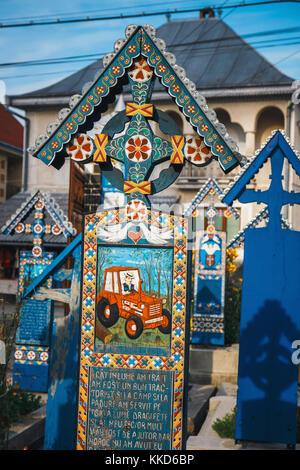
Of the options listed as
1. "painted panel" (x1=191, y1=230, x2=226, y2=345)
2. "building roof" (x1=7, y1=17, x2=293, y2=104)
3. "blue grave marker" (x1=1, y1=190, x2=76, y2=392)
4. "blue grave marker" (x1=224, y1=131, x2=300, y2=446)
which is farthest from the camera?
"building roof" (x1=7, y1=17, x2=293, y2=104)

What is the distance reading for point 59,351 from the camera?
559 cm

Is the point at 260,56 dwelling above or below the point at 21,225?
above

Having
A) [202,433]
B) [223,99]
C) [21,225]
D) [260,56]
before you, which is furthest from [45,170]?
[202,433]

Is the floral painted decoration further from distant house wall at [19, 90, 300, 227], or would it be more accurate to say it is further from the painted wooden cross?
distant house wall at [19, 90, 300, 227]

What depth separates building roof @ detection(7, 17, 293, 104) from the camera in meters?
19.4

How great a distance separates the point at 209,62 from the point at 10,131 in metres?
10.8

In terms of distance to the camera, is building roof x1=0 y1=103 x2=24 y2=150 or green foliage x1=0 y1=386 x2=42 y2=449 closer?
green foliage x1=0 y1=386 x2=42 y2=449

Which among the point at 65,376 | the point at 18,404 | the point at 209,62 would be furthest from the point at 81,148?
the point at 209,62

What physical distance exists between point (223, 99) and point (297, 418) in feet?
49.9

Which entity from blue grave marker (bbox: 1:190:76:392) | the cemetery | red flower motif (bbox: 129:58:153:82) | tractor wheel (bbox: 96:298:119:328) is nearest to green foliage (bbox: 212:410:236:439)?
the cemetery

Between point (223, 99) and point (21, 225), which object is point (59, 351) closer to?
point (21, 225)

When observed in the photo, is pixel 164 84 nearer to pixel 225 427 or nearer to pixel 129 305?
pixel 129 305

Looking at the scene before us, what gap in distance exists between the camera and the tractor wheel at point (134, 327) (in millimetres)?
5105

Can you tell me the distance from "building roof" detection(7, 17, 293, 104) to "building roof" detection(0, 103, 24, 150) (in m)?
4.28
